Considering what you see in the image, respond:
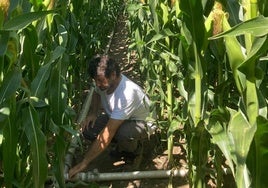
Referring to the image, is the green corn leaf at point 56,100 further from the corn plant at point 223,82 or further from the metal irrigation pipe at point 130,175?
the metal irrigation pipe at point 130,175

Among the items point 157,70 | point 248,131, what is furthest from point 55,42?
point 248,131

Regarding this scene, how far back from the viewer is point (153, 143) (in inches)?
160

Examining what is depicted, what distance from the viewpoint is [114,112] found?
10.8 ft

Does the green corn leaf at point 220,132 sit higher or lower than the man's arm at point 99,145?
higher

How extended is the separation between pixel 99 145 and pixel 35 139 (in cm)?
131

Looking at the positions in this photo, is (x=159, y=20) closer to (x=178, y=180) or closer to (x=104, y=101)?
(x=104, y=101)

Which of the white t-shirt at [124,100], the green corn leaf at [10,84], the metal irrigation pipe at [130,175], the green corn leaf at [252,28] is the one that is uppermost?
the green corn leaf at [252,28]

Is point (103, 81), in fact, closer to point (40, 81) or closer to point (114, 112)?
point (114, 112)

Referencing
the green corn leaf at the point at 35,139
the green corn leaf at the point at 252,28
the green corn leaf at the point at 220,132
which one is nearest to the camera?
the green corn leaf at the point at 252,28

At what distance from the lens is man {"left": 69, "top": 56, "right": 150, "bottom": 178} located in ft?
10.4

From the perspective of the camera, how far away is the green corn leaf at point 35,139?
1.89m

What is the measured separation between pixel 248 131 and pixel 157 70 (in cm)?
234

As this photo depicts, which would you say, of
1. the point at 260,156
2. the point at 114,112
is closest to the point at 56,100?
the point at 114,112

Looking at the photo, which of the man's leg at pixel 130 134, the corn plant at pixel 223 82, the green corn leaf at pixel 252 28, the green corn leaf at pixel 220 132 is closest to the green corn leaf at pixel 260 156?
the corn plant at pixel 223 82
